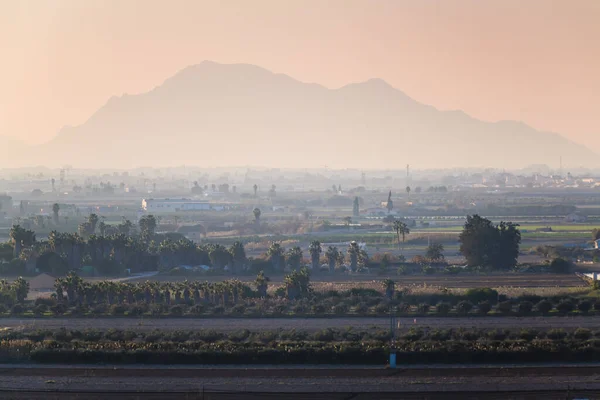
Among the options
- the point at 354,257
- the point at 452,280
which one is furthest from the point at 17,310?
the point at 452,280

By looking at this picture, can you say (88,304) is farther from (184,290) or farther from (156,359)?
(156,359)

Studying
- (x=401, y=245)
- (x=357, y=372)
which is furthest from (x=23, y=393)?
(x=401, y=245)

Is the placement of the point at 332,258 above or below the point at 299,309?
above

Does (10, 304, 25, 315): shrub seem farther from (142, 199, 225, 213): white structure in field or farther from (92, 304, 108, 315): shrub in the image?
(142, 199, 225, 213): white structure in field

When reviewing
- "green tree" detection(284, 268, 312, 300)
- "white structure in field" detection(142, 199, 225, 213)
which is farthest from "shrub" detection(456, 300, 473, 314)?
"white structure in field" detection(142, 199, 225, 213)

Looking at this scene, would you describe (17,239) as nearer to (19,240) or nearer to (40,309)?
(19,240)

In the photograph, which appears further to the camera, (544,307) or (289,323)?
(544,307)
